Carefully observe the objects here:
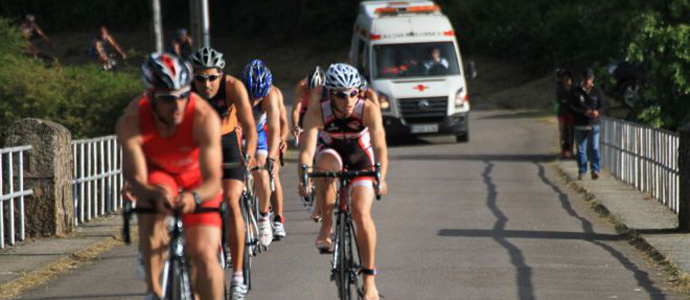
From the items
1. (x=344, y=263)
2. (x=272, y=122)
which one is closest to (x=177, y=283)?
(x=344, y=263)

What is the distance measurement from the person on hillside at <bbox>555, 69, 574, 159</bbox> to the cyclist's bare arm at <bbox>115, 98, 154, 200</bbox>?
1565cm

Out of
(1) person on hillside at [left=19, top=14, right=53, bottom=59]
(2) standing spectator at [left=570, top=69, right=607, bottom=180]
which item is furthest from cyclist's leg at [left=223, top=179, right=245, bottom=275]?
(1) person on hillside at [left=19, top=14, right=53, bottom=59]

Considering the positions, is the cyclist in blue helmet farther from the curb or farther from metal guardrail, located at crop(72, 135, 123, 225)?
metal guardrail, located at crop(72, 135, 123, 225)

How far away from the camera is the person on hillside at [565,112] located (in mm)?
23000

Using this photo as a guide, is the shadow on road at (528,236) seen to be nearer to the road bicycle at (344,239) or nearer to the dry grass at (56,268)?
the road bicycle at (344,239)

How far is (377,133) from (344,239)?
2.42 ft

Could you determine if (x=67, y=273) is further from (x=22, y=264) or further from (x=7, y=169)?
(x=7, y=169)

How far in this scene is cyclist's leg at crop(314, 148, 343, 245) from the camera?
9.84 m

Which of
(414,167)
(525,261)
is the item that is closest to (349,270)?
(525,261)

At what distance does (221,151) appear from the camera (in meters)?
8.26

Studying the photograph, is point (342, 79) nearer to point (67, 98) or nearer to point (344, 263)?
point (344, 263)

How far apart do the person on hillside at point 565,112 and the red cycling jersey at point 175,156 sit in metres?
15.4

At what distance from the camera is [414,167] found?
75.6 feet

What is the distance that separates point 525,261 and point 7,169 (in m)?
5.08
